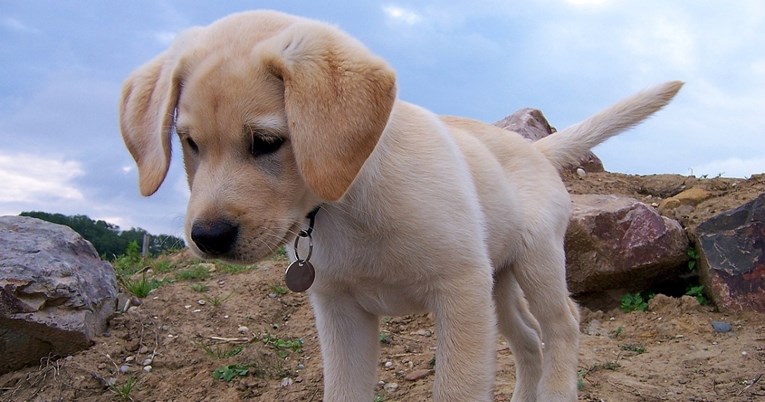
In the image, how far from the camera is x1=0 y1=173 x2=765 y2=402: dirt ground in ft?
15.5

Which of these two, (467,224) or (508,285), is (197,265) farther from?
(467,224)

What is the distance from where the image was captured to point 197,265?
23.1 ft


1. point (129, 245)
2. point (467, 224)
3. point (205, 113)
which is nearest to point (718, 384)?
point (467, 224)

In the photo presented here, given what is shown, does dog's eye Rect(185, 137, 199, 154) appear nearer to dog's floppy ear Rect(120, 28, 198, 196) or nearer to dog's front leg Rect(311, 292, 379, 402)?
dog's floppy ear Rect(120, 28, 198, 196)

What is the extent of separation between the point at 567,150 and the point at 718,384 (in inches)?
65.7

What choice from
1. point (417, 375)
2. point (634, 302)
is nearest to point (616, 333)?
point (634, 302)

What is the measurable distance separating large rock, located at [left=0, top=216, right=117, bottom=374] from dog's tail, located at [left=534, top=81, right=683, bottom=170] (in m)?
3.14

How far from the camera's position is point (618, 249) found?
19.9ft

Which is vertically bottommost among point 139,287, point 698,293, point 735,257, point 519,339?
point 519,339

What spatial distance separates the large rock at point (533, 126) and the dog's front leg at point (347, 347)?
5526 mm

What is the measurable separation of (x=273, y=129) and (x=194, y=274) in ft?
14.0

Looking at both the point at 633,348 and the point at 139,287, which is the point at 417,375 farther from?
the point at 139,287

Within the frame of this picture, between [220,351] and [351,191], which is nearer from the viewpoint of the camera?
[351,191]

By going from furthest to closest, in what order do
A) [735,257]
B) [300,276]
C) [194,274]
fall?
[194,274] → [735,257] → [300,276]
